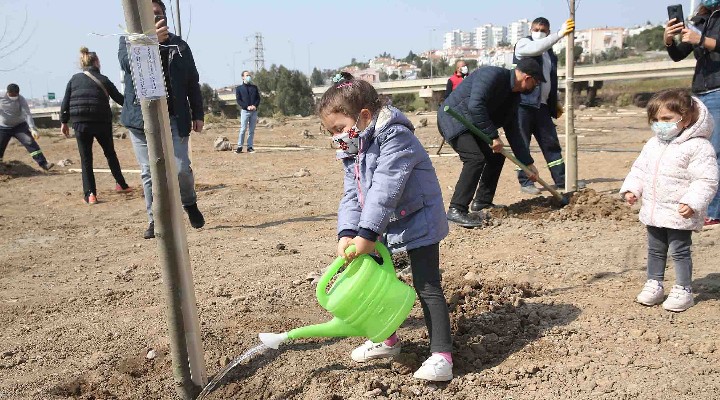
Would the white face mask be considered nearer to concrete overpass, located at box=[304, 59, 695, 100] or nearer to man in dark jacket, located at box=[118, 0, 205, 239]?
man in dark jacket, located at box=[118, 0, 205, 239]

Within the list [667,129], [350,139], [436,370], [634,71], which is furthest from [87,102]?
[634,71]

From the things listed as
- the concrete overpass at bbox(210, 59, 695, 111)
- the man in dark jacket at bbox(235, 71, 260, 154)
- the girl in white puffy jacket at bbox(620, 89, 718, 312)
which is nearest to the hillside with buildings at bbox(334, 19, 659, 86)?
the concrete overpass at bbox(210, 59, 695, 111)

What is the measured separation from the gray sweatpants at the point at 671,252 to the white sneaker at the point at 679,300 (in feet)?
0.11

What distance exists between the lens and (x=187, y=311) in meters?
2.56

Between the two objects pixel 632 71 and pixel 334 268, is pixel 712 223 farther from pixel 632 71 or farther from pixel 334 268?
pixel 632 71

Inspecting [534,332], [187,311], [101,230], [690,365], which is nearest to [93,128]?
[101,230]

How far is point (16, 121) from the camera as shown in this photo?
10.1m

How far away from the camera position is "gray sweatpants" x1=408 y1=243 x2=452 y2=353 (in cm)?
267

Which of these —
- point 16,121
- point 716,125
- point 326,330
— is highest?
point 16,121

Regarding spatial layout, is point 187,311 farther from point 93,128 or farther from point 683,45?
point 93,128

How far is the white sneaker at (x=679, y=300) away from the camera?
3.21 m

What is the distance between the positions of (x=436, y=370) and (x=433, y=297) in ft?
0.98

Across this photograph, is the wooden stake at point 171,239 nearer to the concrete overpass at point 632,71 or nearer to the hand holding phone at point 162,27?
the hand holding phone at point 162,27

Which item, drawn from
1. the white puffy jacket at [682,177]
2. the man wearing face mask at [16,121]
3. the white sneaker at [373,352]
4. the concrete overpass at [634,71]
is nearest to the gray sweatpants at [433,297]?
the white sneaker at [373,352]
